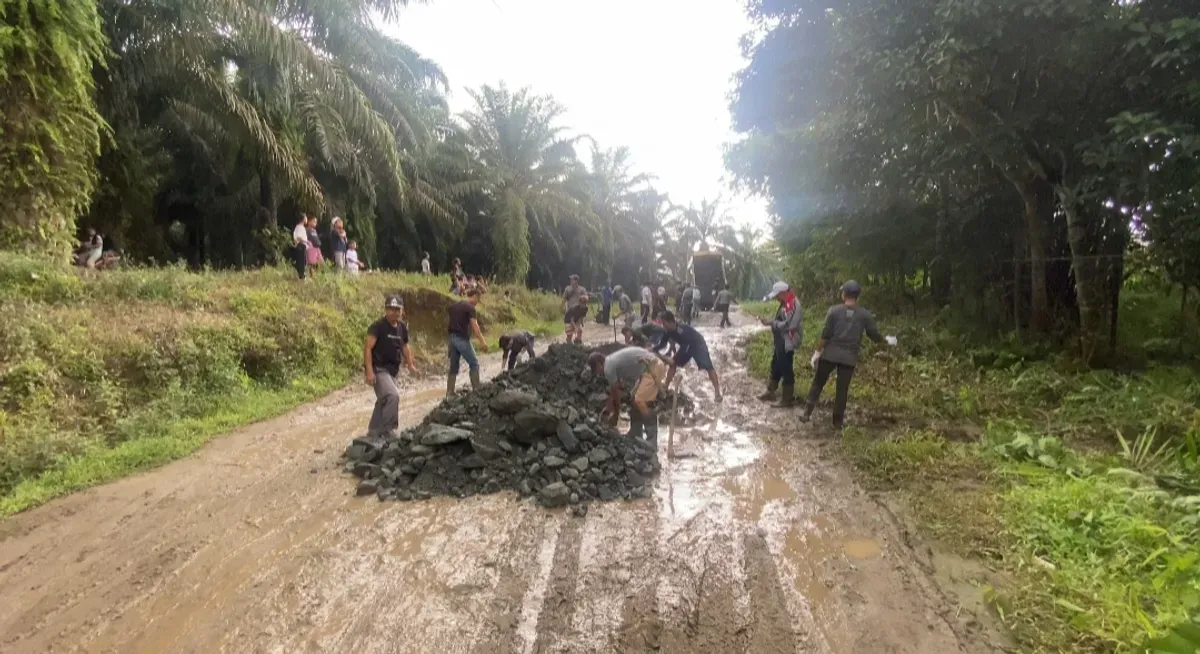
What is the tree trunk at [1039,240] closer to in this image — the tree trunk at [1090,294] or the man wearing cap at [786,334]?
the tree trunk at [1090,294]

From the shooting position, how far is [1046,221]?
33.6 feet

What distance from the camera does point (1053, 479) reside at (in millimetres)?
4824

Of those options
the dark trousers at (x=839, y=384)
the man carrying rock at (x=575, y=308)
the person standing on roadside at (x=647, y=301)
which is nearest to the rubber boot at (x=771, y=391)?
the dark trousers at (x=839, y=384)

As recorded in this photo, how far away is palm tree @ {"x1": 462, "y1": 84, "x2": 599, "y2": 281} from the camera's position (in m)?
24.7

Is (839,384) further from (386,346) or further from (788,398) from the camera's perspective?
(386,346)

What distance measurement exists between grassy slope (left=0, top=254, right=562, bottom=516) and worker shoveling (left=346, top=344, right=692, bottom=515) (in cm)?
252

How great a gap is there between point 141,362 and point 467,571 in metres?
6.14

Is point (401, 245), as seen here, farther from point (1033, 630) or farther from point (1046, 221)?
point (1033, 630)

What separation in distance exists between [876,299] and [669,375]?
557 inches

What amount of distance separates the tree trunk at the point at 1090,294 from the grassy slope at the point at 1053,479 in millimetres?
403

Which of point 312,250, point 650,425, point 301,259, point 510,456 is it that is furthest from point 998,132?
point 312,250

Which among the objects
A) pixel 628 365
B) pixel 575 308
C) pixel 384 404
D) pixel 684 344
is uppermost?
pixel 575 308

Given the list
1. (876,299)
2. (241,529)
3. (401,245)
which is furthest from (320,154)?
(876,299)

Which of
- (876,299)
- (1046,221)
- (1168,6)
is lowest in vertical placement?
(876,299)
